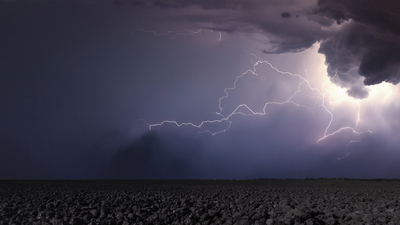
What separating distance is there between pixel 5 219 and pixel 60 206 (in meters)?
1.72

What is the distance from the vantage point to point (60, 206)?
928 centimetres

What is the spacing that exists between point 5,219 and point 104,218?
2431 millimetres

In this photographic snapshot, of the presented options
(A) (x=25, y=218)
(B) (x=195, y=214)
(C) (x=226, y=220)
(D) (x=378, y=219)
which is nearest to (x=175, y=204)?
(B) (x=195, y=214)

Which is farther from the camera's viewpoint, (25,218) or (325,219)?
(25,218)

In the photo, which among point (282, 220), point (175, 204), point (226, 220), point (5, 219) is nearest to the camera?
point (282, 220)

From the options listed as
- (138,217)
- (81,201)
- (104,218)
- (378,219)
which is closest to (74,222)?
(104,218)

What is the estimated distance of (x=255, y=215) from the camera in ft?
23.7

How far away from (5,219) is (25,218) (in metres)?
0.44

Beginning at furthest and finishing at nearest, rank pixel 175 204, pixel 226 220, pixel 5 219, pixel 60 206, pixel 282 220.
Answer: pixel 175 204
pixel 60 206
pixel 5 219
pixel 226 220
pixel 282 220

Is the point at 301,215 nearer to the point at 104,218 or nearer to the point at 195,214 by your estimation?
the point at 195,214

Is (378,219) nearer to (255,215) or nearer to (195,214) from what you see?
(255,215)

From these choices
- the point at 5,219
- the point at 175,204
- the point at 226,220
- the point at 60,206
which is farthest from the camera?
the point at 175,204

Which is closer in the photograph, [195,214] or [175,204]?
[195,214]

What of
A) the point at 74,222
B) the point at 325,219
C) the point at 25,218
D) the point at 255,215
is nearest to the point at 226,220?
the point at 255,215
